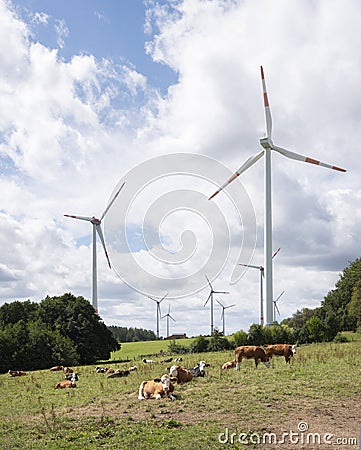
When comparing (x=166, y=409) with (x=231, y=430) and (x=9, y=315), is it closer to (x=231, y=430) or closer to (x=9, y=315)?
(x=231, y=430)

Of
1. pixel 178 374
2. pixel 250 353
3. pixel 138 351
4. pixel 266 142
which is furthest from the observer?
pixel 138 351

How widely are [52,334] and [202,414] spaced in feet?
112

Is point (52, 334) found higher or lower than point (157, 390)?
higher

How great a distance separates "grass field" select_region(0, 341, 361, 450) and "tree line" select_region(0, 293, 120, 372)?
23.5 m

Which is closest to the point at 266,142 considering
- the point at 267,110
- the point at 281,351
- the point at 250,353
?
the point at 267,110

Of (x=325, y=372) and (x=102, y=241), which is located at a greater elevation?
(x=102, y=241)

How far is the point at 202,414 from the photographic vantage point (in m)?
13.7

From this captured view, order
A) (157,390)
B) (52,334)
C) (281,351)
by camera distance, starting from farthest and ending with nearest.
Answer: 1. (52,334)
2. (281,351)
3. (157,390)

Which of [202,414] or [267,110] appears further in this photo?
[267,110]

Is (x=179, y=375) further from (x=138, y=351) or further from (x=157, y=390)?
(x=138, y=351)

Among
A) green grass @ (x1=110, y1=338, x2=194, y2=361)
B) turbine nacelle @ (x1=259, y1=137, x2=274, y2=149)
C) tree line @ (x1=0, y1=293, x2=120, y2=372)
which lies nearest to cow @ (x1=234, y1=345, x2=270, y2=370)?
tree line @ (x1=0, y1=293, x2=120, y2=372)

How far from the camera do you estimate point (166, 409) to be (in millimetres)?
14328

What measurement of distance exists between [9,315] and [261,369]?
122 feet

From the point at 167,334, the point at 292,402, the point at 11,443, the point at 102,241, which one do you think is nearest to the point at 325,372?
the point at 292,402
